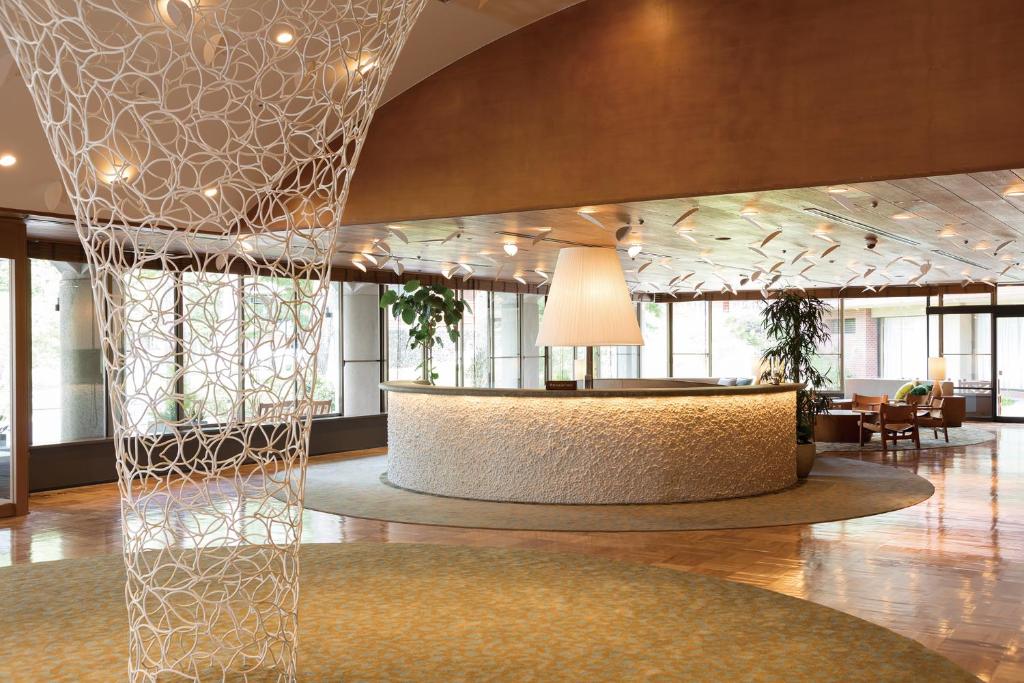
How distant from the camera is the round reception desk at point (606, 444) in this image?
8.49 m

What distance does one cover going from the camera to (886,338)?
19.8 meters

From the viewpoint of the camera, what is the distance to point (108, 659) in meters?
4.28

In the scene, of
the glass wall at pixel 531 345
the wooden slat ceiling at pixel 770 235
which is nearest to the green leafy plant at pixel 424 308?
the wooden slat ceiling at pixel 770 235

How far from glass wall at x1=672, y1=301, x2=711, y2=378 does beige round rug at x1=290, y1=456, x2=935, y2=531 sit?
459 inches

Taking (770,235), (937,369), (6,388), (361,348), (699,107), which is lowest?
(937,369)

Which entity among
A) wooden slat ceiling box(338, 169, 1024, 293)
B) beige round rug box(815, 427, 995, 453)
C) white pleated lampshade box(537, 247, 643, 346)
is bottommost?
beige round rug box(815, 427, 995, 453)

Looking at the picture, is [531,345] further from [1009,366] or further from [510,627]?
[510,627]

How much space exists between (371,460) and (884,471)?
20.6 feet

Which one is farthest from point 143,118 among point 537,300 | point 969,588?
point 537,300

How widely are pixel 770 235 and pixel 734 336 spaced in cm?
1207

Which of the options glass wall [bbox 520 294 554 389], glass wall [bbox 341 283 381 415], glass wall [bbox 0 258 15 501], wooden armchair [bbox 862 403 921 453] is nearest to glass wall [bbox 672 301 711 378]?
glass wall [bbox 520 294 554 389]

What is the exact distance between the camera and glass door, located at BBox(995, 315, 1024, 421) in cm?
1786

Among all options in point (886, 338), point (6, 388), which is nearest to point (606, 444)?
point (6, 388)

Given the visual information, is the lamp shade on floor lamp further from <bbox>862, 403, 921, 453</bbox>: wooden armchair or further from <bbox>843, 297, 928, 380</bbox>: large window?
<bbox>862, 403, 921, 453</bbox>: wooden armchair
